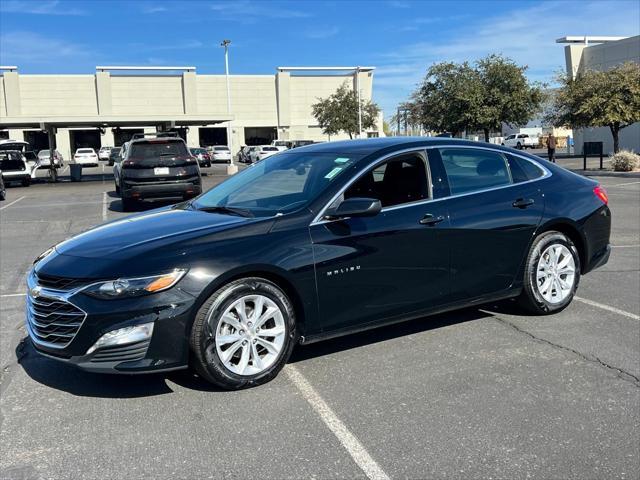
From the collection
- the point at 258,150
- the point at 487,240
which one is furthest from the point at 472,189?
the point at 258,150

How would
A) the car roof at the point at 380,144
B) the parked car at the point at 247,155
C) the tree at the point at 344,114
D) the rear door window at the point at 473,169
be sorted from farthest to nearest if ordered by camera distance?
the tree at the point at 344,114 → the parked car at the point at 247,155 → the rear door window at the point at 473,169 → the car roof at the point at 380,144

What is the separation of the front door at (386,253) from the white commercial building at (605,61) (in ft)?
125

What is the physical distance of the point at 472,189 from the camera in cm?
514

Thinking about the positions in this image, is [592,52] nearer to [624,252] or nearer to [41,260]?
[624,252]

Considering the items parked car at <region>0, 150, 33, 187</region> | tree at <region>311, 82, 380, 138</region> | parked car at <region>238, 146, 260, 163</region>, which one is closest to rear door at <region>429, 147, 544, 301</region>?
parked car at <region>0, 150, 33, 187</region>

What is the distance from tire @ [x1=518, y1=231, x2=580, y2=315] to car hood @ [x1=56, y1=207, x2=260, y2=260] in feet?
8.57

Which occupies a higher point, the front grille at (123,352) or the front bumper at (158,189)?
the front bumper at (158,189)

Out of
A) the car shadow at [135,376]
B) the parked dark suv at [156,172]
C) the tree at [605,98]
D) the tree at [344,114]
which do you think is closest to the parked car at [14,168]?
the parked dark suv at [156,172]

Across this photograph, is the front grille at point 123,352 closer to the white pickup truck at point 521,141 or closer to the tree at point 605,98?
the tree at point 605,98

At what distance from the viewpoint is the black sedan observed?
12.4 feet

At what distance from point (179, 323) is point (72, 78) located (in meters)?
71.9

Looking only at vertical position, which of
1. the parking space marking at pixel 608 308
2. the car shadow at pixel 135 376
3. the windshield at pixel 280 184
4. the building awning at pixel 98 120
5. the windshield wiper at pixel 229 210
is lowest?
the parking space marking at pixel 608 308

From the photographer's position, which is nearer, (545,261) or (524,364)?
(524,364)

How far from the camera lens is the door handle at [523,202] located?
529 cm
